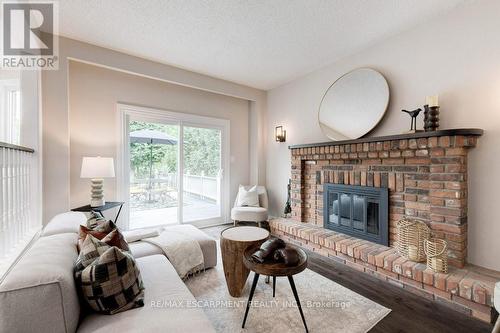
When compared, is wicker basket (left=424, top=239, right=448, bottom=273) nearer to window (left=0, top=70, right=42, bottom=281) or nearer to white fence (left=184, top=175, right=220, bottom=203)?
window (left=0, top=70, right=42, bottom=281)

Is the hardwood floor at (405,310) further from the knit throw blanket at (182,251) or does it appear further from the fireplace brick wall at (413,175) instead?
the knit throw blanket at (182,251)

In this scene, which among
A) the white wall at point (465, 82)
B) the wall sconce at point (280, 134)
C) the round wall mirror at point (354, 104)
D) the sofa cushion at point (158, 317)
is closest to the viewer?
the sofa cushion at point (158, 317)

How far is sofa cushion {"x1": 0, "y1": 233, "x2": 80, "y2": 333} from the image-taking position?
87cm

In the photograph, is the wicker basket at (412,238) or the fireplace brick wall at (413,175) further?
the wicker basket at (412,238)

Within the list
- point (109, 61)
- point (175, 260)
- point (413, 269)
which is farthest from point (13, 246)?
point (413, 269)

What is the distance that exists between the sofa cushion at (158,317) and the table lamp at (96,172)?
1.86 m

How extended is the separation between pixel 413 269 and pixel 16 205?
3522 millimetres

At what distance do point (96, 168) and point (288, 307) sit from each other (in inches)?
105

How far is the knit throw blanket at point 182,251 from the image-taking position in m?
2.19

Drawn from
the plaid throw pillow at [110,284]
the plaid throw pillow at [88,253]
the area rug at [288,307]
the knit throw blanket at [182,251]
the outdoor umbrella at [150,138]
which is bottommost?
the area rug at [288,307]

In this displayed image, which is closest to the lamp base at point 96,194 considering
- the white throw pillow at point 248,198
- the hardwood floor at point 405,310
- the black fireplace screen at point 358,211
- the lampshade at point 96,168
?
the lampshade at point 96,168

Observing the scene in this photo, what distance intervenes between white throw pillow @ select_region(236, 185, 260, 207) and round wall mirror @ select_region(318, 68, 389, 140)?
1.68m

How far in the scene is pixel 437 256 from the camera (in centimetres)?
201

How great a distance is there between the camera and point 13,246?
1721mm
